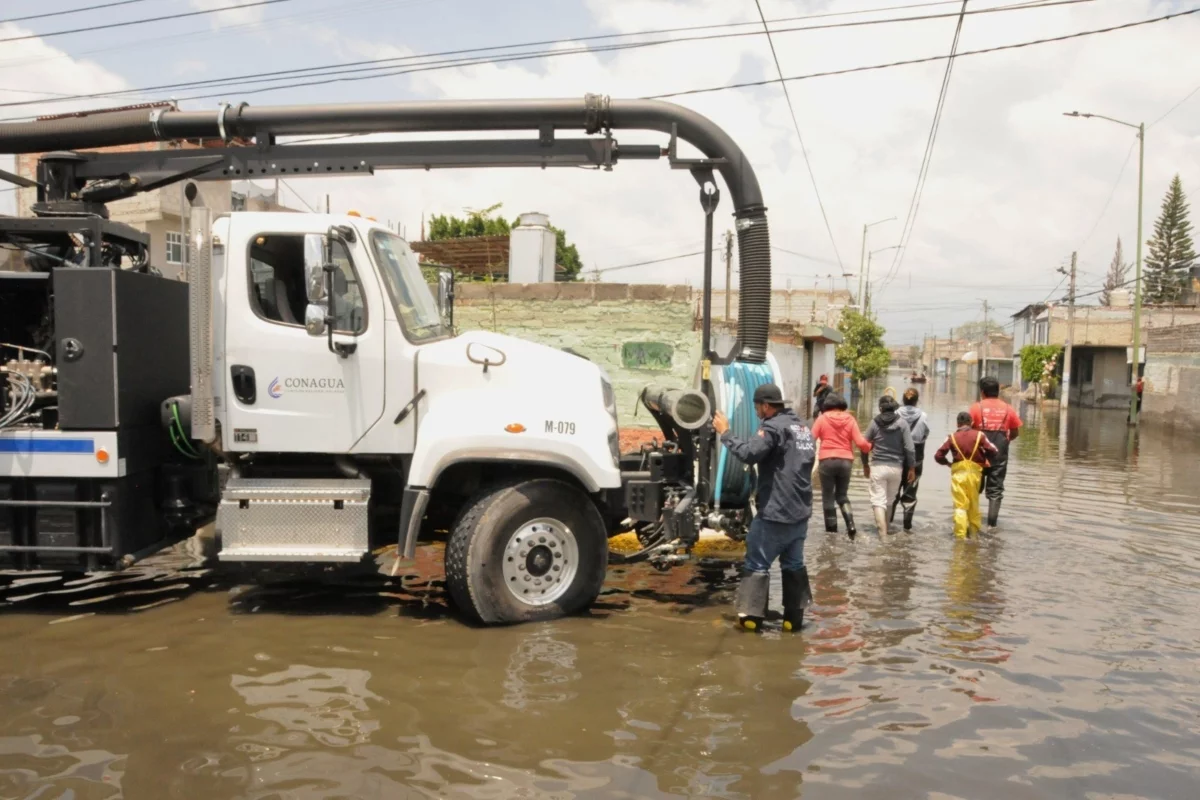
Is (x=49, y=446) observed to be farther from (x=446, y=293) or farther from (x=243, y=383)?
(x=446, y=293)

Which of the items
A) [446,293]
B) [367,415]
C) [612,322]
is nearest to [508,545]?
[367,415]

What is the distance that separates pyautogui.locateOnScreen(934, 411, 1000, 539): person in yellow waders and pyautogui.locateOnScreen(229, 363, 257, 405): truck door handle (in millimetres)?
6837

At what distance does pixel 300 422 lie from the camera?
20.0 feet

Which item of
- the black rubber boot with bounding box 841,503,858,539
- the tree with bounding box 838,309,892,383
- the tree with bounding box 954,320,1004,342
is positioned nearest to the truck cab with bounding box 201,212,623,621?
the black rubber boot with bounding box 841,503,858,539

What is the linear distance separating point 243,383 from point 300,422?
0.45 metres

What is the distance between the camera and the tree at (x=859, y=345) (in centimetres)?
4309

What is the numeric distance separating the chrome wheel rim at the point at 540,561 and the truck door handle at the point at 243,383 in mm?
1954

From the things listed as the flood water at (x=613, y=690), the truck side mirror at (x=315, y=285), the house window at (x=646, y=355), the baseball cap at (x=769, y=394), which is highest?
the truck side mirror at (x=315, y=285)

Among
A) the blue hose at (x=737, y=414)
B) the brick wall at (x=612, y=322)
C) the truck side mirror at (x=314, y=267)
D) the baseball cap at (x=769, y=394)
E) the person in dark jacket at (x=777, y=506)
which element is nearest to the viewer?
the truck side mirror at (x=314, y=267)

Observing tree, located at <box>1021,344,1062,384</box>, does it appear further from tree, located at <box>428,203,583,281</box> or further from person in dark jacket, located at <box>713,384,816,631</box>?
person in dark jacket, located at <box>713,384,816,631</box>

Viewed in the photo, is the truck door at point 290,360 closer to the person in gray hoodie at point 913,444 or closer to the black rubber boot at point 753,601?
the black rubber boot at point 753,601

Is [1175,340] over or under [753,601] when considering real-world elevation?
over

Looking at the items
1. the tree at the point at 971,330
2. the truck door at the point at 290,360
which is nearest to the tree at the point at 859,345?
the truck door at the point at 290,360

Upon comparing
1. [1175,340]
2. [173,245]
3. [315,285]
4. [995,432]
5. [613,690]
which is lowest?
[613,690]
